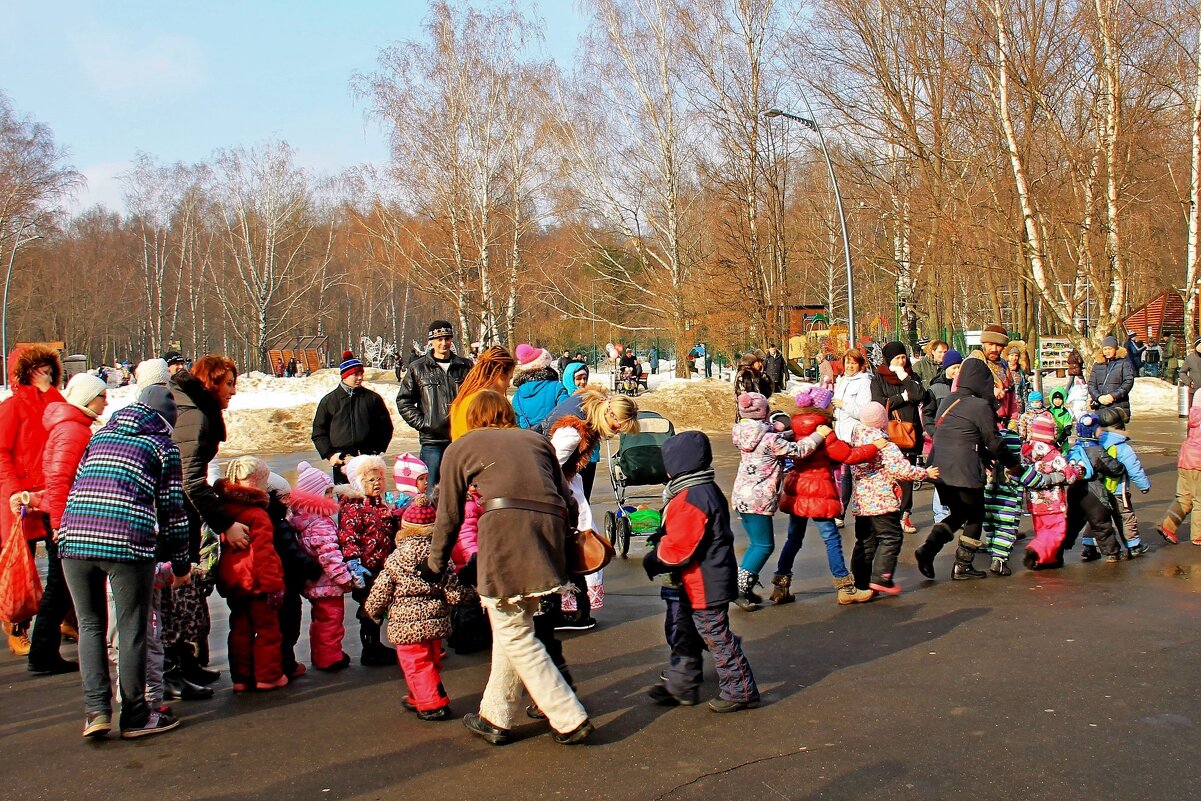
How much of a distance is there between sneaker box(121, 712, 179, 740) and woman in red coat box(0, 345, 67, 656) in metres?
1.91

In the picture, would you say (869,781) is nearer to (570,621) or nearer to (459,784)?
(459,784)

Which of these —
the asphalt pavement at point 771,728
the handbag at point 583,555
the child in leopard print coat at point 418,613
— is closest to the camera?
the asphalt pavement at point 771,728

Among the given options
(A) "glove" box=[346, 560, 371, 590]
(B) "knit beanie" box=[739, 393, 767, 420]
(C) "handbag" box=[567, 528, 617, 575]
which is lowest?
(A) "glove" box=[346, 560, 371, 590]

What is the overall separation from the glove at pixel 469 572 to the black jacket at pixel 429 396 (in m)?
3.37

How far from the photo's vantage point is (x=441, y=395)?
8.66 meters

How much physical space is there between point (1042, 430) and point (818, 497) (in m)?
2.30

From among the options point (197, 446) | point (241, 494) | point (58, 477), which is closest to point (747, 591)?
point (241, 494)

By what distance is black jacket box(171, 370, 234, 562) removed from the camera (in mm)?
5613

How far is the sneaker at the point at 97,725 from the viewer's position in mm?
5047

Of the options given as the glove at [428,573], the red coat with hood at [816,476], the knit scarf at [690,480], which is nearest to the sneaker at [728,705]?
the knit scarf at [690,480]

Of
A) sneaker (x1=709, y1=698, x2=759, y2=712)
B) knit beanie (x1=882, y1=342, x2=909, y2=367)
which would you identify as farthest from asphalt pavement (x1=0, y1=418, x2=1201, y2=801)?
knit beanie (x1=882, y1=342, x2=909, y2=367)

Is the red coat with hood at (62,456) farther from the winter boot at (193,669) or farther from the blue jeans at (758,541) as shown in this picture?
the blue jeans at (758,541)

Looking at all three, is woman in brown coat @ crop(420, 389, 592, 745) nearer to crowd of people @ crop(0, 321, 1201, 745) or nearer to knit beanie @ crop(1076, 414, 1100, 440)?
crowd of people @ crop(0, 321, 1201, 745)

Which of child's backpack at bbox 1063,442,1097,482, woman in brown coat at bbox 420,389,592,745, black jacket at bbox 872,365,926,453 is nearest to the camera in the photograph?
woman in brown coat at bbox 420,389,592,745
